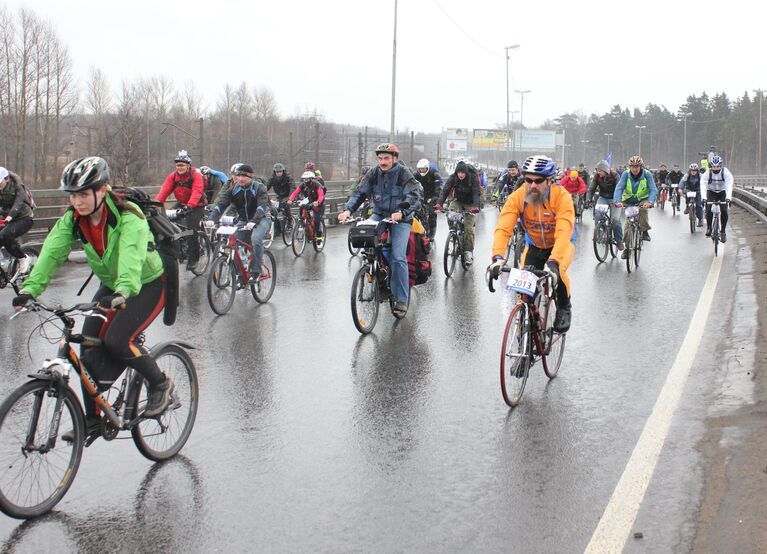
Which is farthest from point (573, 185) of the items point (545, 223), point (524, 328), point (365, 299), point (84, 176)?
point (84, 176)

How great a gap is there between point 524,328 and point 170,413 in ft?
9.02

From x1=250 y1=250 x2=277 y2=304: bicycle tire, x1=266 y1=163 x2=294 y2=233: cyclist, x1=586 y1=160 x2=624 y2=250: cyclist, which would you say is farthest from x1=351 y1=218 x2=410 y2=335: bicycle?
x1=266 y1=163 x2=294 y2=233: cyclist

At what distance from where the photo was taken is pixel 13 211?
10984 millimetres

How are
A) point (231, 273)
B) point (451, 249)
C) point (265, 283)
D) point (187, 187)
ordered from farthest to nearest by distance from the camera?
point (451, 249)
point (187, 187)
point (265, 283)
point (231, 273)

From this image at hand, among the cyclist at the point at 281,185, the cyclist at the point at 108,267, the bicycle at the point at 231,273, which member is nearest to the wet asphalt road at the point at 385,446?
the bicycle at the point at 231,273

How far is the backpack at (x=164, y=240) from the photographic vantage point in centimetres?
496

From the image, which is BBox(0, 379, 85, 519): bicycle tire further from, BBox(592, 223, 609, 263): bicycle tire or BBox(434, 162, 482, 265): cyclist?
BBox(592, 223, 609, 263): bicycle tire

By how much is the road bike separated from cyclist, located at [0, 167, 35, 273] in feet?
30.9

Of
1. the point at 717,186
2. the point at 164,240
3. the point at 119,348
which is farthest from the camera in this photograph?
the point at 717,186

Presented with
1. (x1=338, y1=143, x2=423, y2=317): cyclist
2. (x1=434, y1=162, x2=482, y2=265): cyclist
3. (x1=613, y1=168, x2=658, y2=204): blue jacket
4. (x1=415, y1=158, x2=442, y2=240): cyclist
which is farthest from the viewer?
(x1=415, y1=158, x2=442, y2=240): cyclist

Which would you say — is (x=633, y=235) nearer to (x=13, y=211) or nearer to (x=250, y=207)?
(x=250, y=207)

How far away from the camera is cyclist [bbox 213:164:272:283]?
37.1 ft

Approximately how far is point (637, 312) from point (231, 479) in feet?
23.0

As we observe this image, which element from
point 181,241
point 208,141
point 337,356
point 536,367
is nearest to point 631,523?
point 536,367
